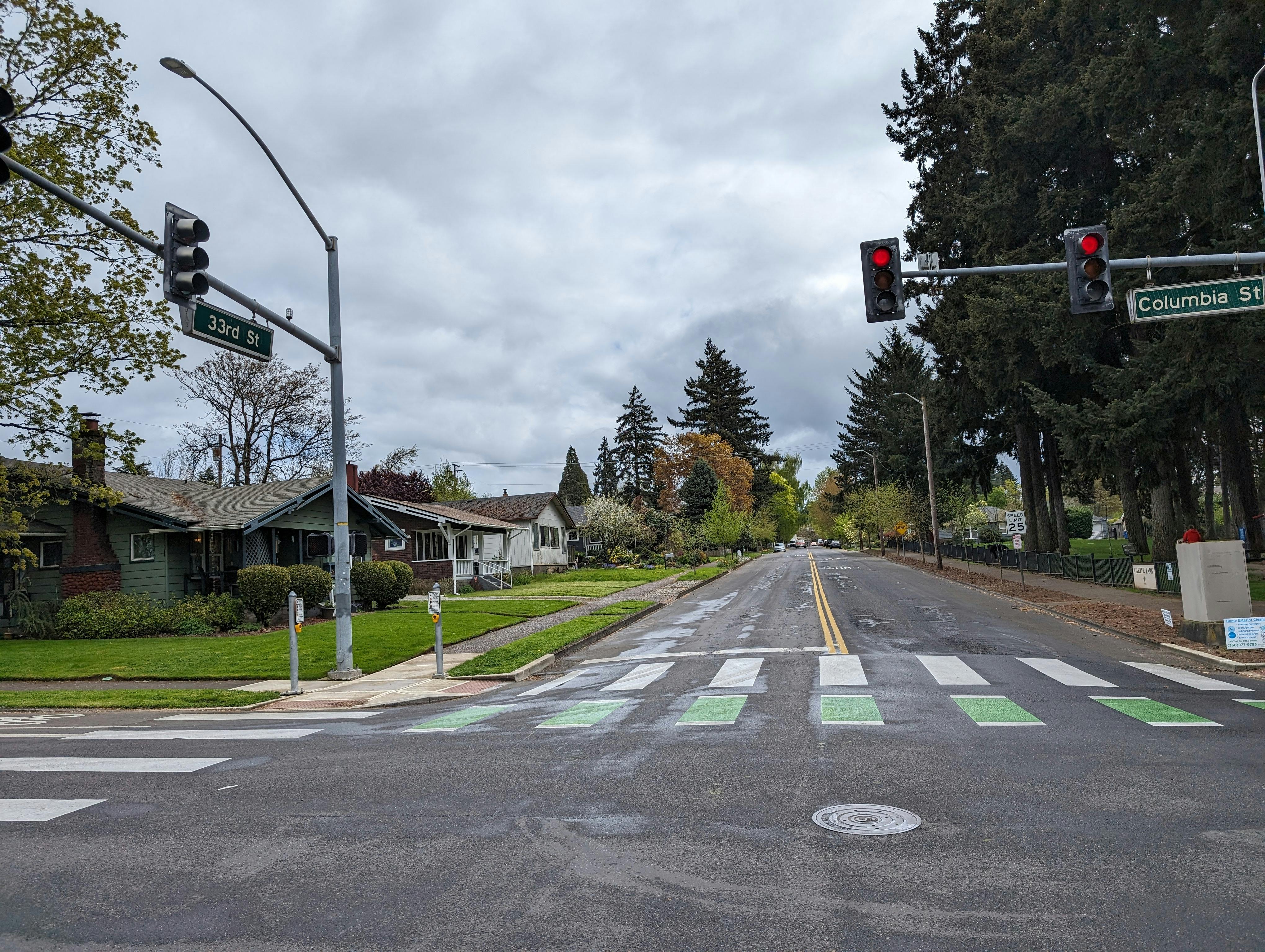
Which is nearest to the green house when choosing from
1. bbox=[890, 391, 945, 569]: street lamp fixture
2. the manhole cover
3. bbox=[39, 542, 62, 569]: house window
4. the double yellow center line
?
bbox=[39, 542, 62, 569]: house window

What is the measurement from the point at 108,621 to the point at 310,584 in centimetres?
526

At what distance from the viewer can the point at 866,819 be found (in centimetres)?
587

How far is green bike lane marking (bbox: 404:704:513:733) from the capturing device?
1028cm

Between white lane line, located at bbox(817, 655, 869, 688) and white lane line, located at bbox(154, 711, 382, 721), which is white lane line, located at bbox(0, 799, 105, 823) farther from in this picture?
white lane line, located at bbox(817, 655, 869, 688)

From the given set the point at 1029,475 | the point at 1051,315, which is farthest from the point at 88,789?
the point at 1029,475

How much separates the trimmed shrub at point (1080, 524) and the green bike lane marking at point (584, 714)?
289 ft

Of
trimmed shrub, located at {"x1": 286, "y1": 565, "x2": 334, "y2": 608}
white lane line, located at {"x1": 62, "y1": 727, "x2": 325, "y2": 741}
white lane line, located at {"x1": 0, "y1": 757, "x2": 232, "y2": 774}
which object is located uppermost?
trimmed shrub, located at {"x1": 286, "y1": 565, "x2": 334, "y2": 608}

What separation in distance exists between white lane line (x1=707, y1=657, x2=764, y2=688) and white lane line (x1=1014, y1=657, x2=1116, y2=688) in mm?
4254

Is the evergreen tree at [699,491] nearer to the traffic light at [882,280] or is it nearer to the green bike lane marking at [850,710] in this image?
the traffic light at [882,280]

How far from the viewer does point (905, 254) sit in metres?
48.5

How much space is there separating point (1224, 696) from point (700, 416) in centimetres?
9488

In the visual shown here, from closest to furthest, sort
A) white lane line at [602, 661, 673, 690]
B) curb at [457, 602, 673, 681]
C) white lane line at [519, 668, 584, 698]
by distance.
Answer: white lane line at [602, 661, 673, 690]
white lane line at [519, 668, 584, 698]
curb at [457, 602, 673, 681]

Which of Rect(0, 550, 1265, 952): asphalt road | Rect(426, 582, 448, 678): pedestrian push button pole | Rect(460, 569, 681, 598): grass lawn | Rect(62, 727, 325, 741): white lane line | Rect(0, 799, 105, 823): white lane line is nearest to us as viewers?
Rect(0, 550, 1265, 952): asphalt road

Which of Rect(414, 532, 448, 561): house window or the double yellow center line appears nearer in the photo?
the double yellow center line
